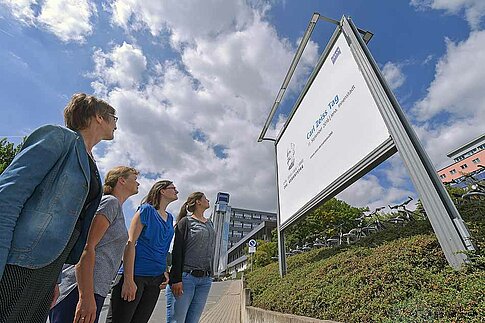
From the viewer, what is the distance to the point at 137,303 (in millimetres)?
2336

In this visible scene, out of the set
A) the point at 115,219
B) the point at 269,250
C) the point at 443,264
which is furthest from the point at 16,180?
the point at 269,250

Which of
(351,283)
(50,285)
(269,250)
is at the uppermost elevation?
(269,250)

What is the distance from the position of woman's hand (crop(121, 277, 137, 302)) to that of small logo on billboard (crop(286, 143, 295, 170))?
470 cm

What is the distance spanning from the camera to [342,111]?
4.28 metres

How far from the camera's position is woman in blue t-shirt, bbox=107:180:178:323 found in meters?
2.20

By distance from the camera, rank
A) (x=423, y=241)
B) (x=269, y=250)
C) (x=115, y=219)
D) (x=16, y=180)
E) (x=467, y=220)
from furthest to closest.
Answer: (x=269, y=250)
(x=467, y=220)
(x=423, y=241)
(x=115, y=219)
(x=16, y=180)

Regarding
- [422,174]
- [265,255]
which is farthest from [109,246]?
[265,255]

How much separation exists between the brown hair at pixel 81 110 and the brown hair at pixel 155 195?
1.42 meters

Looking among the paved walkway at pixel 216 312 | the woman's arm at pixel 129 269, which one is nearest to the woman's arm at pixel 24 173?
the woman's arm at pixel 129 269

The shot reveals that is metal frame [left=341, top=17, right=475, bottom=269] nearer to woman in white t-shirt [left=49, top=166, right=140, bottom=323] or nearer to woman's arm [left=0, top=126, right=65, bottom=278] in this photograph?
woman in white t-shirt [left=49, top=166, right=140, bottom=323]

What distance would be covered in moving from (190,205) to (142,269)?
1135 mm

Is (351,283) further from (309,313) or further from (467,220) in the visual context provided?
(467,220)

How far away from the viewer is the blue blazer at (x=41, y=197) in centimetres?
101

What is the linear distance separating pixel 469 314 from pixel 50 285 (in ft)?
7.07
